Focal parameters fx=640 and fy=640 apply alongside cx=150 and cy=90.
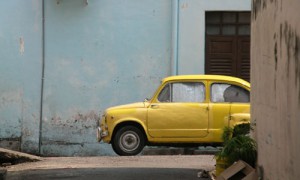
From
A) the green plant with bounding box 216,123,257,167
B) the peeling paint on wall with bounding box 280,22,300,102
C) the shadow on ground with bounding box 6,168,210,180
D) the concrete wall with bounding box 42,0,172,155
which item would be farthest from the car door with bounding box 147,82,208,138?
the peeling paint on wall with bounding box 280,22,300,102

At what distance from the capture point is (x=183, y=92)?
44.0 feet

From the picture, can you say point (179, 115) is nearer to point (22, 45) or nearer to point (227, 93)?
point (227, 93)

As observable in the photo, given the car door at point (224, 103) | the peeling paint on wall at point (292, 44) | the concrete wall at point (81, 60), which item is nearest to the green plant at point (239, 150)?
the peeling paint on wall at point (292, 44)

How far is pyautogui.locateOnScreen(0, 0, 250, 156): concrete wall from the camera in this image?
16562 millimetres

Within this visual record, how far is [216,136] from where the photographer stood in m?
13.2

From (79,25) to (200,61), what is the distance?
3278mm

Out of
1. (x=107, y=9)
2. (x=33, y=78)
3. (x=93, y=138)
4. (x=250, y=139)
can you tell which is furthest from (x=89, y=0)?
(x=250, y=139)

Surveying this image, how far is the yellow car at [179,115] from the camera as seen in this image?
43.2 ft

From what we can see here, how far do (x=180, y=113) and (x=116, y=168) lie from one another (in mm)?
2309

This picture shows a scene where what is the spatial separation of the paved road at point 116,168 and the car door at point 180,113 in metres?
0.56

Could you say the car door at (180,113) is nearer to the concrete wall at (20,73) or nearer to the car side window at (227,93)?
the car side window at (227,93)

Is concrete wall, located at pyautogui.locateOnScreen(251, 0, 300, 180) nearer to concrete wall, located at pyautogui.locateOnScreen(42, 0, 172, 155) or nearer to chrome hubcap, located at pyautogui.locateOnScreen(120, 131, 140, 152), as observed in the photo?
chrome hubcap, located at pyautogui.locateOnScreen(120, 131, 140, 152)

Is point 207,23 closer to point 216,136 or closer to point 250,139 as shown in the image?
point 216,136

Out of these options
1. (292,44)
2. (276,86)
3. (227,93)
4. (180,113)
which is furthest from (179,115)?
(292,44)
